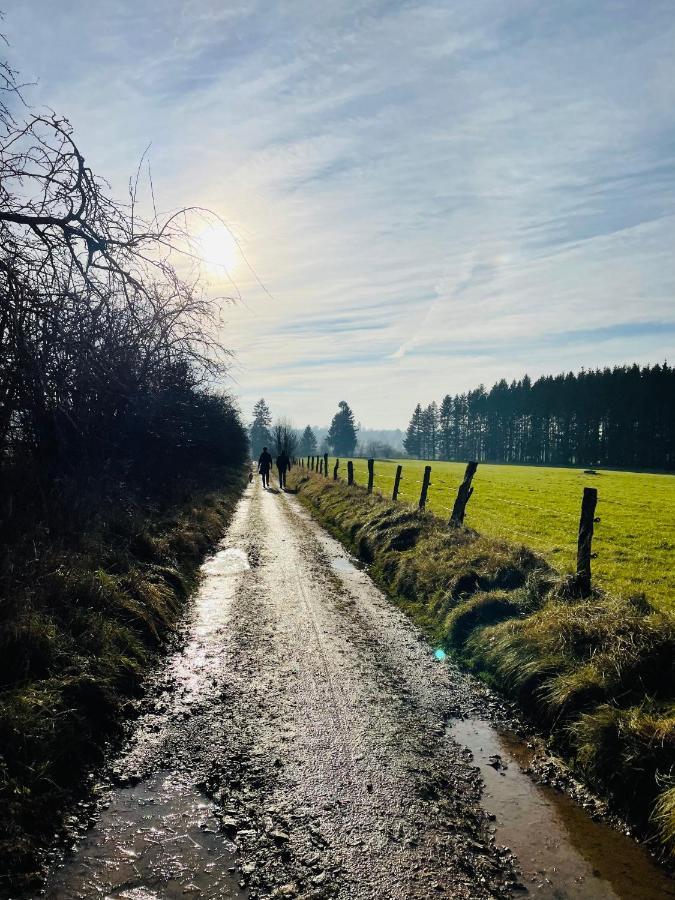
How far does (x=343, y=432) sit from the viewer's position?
145250mm

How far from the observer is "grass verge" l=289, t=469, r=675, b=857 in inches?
174

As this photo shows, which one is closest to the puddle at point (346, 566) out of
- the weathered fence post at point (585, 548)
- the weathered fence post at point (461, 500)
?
the weathered fence post at point (461, 500)

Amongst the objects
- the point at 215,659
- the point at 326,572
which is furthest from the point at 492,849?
the point at 326,572

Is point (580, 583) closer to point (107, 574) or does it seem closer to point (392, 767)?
point (392, 767)

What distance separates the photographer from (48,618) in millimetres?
5719

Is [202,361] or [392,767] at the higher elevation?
[202,361]

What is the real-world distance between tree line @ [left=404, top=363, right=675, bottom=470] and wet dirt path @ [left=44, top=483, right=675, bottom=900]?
88.0 metres

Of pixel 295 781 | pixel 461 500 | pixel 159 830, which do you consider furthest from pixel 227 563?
pixel 159 830

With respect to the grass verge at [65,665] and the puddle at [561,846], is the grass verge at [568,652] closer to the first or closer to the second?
the puddle at [561,846]

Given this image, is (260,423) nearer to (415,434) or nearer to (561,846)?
(415,434)

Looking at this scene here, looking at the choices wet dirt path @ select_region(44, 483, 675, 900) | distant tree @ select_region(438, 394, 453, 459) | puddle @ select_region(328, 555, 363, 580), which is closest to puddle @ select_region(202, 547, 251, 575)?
puddle @ select_region(328, 555, 363, 580)

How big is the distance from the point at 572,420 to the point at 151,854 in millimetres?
103339

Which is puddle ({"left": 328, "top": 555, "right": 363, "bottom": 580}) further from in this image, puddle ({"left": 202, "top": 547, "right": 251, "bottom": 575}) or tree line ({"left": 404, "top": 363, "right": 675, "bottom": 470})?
tree line ({"left": 404, "top": 363, "right": 675, "bottom": 470})

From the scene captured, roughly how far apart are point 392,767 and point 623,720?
2.15 metres
